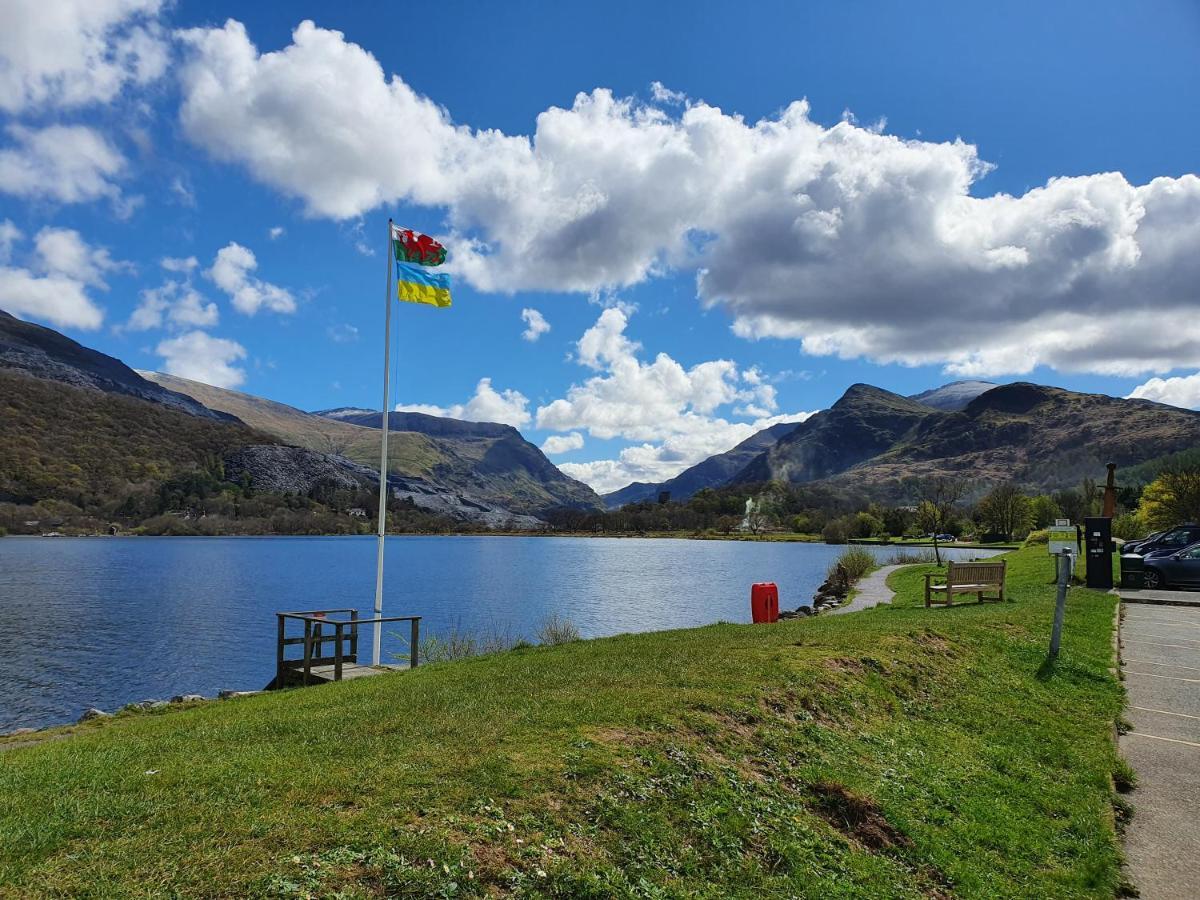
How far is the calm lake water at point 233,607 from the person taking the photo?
24.7m

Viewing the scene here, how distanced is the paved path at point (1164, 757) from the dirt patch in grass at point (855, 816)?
2.06m

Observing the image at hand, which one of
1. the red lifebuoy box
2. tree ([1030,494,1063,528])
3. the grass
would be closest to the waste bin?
the red lifebuoy box

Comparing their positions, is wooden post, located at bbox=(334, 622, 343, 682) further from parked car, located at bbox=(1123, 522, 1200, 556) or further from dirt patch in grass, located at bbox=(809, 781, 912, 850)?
parked car, located at bbox=(1123, 522, 1200, 556)

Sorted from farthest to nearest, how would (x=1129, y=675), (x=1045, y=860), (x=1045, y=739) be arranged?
(x=1129, y=675), (x=1045, y=739), (x=1045, y=860)

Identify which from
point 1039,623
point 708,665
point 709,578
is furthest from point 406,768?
point 709,578

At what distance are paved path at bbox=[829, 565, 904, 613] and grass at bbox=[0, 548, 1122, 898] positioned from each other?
55.0 ft

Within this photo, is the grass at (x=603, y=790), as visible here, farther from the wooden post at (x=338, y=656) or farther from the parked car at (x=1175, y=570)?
the parked car at (x=1175, y=570)

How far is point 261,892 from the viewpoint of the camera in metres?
4.38

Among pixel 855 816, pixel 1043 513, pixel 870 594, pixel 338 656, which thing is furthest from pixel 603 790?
pixel 1043 513

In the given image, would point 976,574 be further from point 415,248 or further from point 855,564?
point 855,564

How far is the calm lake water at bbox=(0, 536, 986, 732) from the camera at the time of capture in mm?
24656

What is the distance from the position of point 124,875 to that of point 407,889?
1715 millimetres

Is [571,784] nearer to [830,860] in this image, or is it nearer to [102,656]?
[830,860]

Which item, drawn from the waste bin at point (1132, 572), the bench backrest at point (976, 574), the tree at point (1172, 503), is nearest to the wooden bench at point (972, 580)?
the bench backrest at point (976, 574)
